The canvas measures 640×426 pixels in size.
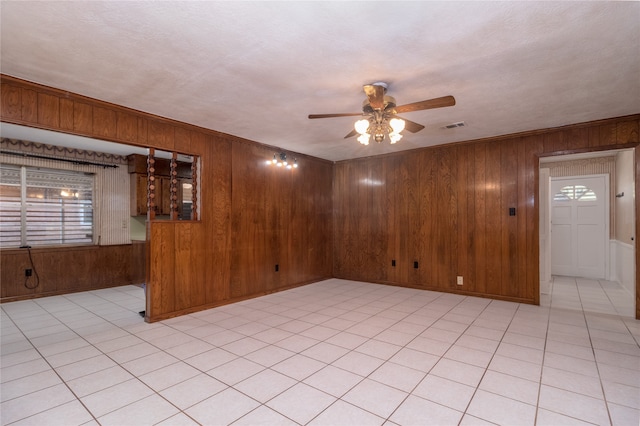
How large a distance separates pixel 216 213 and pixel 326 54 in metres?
2.92

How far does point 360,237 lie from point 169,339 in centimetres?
401

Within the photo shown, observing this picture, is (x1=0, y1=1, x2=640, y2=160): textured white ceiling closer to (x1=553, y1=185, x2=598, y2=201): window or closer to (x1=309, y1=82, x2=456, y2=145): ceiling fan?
(x1=309, y1=82, x2=456, y2=145): ceiling fan

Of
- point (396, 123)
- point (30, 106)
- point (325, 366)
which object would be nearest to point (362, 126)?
point (396, 123)

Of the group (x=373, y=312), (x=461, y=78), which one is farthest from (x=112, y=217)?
(x=461, y=78)

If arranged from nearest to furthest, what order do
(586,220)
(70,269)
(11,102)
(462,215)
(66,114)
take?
(11,102)
(66,114)
(462,215)
(70,269)
(586,220)

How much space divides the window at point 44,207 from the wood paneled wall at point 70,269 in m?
0.24

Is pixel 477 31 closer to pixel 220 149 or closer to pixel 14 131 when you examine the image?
pixel 220 149

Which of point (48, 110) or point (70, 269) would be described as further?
point (70, 269)

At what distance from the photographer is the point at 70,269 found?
5.46 m


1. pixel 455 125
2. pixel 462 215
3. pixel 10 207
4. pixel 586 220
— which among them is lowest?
pixel 586 220

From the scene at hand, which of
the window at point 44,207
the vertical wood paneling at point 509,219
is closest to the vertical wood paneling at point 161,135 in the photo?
the window at point 44,207

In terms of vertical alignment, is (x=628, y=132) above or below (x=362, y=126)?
above

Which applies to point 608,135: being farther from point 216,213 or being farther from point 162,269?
point 162,269

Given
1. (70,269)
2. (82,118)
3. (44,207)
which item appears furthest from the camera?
(70,269)
